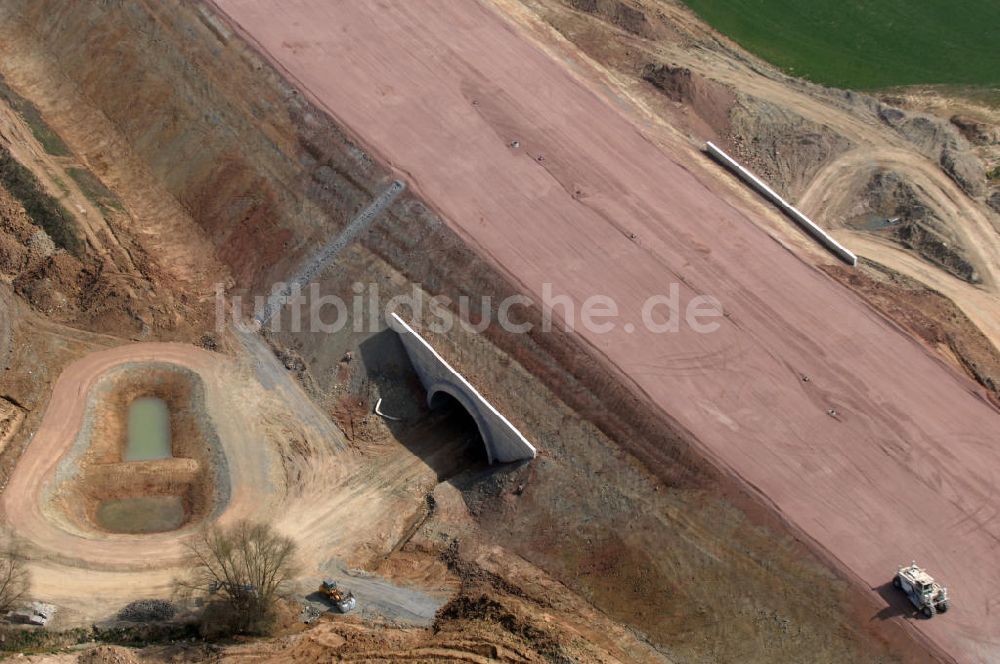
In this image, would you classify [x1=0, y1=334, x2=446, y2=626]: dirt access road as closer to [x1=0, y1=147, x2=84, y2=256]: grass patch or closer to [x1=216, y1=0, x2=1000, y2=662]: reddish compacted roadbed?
[x1=0, y1=147, x2=84, y2=256]: grass patch

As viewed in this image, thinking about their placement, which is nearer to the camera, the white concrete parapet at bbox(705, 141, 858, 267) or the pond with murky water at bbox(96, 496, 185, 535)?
the pond with murky water at bbox(96, 496, 185, 535)

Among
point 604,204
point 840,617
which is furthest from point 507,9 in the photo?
point 840,617

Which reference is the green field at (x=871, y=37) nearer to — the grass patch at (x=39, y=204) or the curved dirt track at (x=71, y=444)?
the curved dirt track at (x=71, y=444)

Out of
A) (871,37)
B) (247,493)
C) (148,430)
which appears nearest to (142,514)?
(148,430)

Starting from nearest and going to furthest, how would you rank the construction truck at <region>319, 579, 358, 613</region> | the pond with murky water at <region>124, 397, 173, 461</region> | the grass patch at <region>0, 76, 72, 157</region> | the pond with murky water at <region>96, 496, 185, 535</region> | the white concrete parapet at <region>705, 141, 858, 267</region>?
the construction truck at <region>319, 579, 358, 613</region> < the pond with murky water at <region>96, 496, 185, 535</region> < the pond with murky water at <region>124, 397, 173, 461</region> < the white concrete parapet at <region>705, 141, 858, 267</region> < the grass patch at <region>0, 76, 72, 157</region>

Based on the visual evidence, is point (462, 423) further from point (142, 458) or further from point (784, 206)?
point (784, 206)

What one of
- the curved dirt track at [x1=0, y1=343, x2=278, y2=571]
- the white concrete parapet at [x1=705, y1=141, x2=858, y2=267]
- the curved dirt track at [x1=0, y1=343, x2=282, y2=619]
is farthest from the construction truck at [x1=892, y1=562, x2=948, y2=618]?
the curved dirt track at [x1=0, y1=343, x2=278, y2=571]

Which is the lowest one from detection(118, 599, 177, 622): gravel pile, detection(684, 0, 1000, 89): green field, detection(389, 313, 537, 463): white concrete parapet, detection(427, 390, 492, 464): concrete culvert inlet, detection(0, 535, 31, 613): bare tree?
detection(0, 535, 31, 613): bare tree

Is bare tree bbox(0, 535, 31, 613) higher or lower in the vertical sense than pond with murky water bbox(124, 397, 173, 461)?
lower
